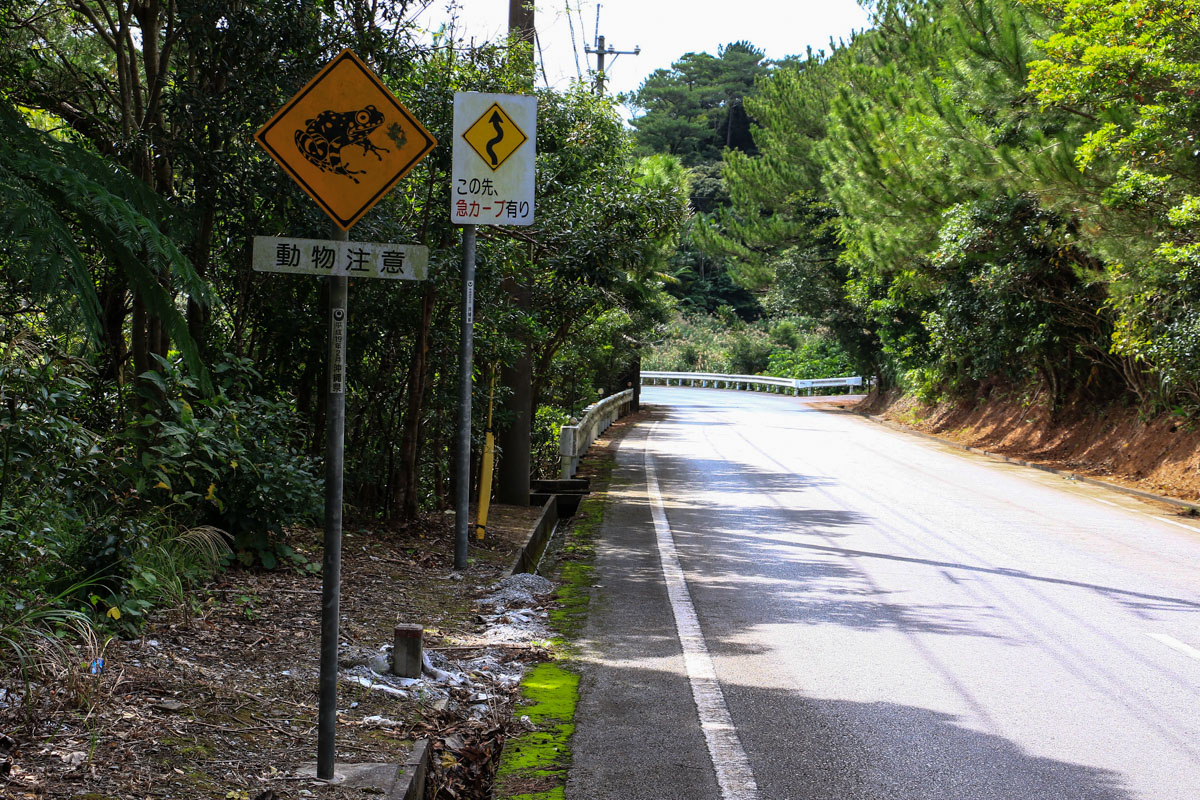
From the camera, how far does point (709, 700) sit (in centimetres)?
590

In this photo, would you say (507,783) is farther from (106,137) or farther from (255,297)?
(106,137)

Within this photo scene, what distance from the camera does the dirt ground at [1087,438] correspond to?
17828 millimetres

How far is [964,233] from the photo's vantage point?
70.4ft

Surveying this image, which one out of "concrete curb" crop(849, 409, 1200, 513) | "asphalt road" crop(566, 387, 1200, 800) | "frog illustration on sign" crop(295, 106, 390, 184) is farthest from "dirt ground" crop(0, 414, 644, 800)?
"concrete curb" crop(849, 409, 1200, 513)

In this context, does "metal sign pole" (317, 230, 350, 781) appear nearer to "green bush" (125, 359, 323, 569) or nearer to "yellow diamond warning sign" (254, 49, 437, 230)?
"yellow diamond warning sign" (254, 49, 437, 230)

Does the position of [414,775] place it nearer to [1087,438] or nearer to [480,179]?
[480,179]

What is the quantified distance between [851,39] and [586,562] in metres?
34.3

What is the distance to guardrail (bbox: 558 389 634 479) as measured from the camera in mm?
15977

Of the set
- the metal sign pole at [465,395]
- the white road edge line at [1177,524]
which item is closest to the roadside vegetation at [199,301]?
the metal sign pole at [465,395]

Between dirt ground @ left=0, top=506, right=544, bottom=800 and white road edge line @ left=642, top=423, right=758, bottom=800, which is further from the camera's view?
white road edge line @ left=642, top=423, right=758, bottom=800

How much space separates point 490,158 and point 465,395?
2.03 metres

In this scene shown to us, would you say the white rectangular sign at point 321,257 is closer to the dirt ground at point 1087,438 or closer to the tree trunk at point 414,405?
the tree trunk at point 414,405

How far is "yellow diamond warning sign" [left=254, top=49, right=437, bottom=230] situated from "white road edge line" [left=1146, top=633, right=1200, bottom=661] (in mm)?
5837

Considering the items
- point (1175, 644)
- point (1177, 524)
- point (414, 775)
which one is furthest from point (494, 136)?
point (1177, 524)
